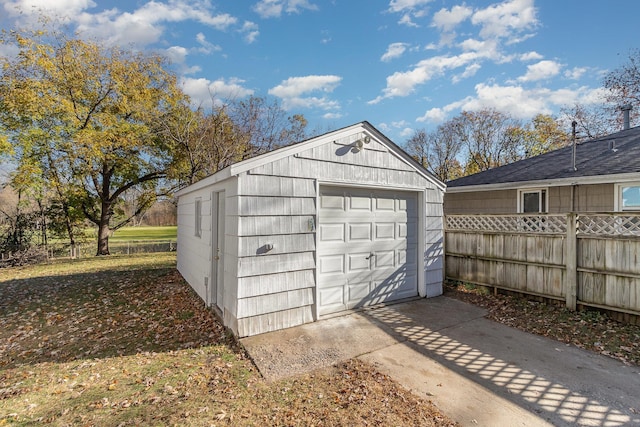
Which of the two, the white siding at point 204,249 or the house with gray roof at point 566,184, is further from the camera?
the house with gray roof at point 566,184

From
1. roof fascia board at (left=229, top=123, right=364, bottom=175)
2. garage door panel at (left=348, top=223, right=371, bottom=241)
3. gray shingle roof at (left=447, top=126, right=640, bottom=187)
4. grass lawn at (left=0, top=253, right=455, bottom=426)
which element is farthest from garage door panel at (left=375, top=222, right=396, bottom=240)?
gray shingle roof at (left=447, top=126, right=640, bottom=187)

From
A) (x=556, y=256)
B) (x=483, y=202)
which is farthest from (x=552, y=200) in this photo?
(x=556, y=256)

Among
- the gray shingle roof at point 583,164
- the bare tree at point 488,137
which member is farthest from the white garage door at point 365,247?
the bare tree at point 488,137

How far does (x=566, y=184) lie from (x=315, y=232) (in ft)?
23.4

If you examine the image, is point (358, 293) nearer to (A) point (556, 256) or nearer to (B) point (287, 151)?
(B) point (287, 151)

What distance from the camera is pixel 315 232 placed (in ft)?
16.3

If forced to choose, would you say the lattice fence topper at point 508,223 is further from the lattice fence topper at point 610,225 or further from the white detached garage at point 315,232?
the white detached garage at point 315,232

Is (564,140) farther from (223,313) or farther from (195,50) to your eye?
(223,313)

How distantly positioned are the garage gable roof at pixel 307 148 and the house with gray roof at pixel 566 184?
3792 mm

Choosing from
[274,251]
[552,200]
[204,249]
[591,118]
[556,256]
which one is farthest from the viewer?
[591,118]

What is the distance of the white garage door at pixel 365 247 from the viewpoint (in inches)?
206

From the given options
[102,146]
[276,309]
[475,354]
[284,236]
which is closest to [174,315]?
[276,309]

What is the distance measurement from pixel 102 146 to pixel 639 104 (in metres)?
28.8

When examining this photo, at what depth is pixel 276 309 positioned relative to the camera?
4.61 meters
